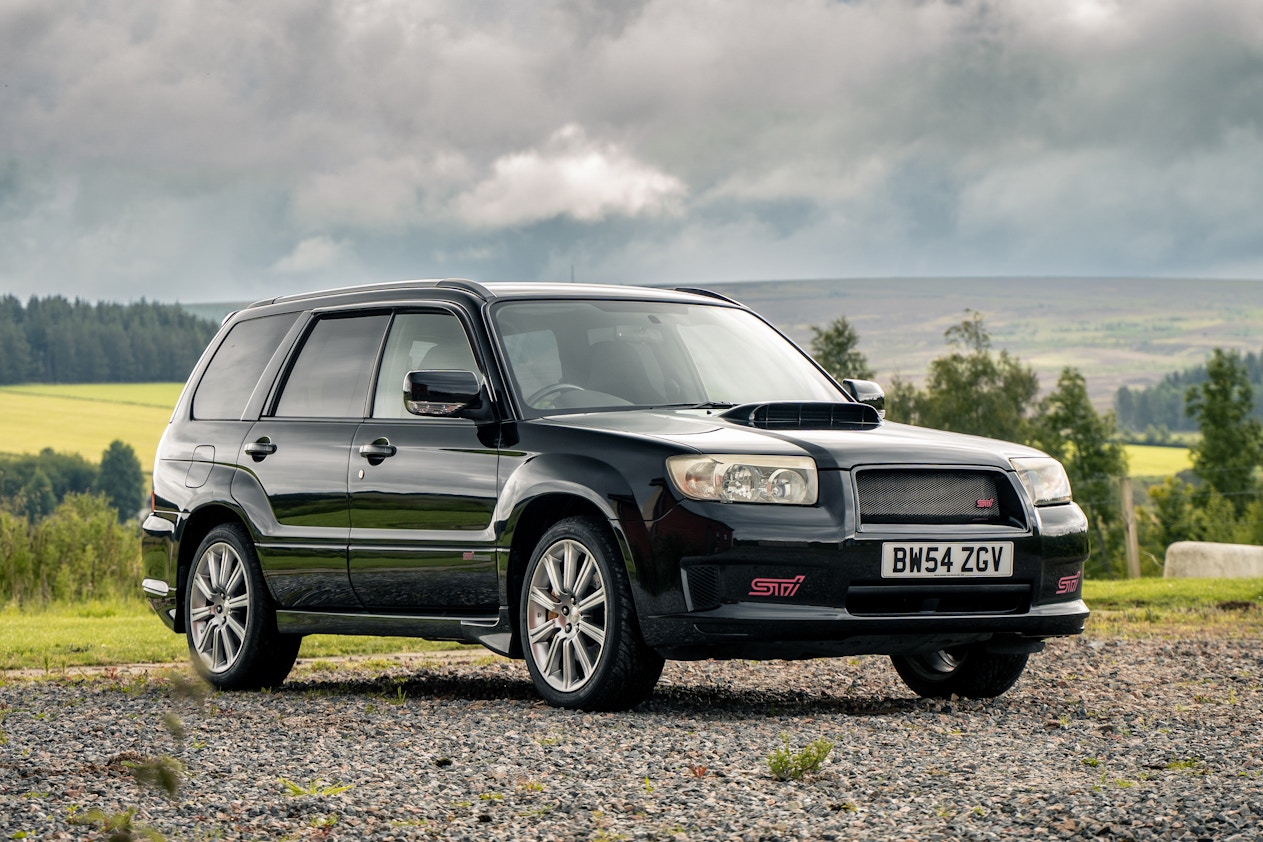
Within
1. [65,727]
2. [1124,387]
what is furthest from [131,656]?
[1124,387]

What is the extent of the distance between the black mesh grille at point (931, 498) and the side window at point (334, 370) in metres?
2.84

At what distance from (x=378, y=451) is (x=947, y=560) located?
112 inches

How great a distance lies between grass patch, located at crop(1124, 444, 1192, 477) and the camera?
11777 centimetres

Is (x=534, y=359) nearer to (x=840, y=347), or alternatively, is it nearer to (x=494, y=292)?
(x=494, y=292)

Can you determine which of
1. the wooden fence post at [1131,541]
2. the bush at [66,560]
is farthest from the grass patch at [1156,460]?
the bush at [66,560]

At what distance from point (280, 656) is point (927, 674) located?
3421mm

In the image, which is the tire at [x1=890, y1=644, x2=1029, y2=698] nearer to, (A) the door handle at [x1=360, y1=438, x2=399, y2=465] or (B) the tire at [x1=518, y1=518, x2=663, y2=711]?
(B) the tire at [x1=518, y1=518, x2=663, y2=711]

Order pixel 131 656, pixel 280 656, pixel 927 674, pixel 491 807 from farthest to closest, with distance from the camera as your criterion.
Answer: pixel 131 656 < pixel 280 656 < pixel 927 674 < pixel 491 807

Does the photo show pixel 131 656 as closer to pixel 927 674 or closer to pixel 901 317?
pixel 927 674

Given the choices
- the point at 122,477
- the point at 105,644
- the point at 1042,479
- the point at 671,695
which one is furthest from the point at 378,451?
the point at 122,477

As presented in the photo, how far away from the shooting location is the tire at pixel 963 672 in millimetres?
8070

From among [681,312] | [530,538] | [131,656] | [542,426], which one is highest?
[681,312]

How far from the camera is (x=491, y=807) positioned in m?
4.90

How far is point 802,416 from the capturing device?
24.5 feet
